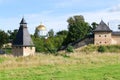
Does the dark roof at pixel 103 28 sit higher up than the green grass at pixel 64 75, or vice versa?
the dark roof at pixel 103 28

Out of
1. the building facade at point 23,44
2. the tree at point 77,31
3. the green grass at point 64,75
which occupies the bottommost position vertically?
the green grass at point 64,75

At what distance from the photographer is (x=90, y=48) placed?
4944 centimetres

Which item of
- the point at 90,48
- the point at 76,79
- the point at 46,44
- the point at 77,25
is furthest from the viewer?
the point at 77,25

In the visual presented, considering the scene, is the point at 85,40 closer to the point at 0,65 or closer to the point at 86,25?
the point at 86,25

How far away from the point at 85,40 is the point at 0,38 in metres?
24.3

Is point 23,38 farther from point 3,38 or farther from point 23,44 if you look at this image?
point 3,38

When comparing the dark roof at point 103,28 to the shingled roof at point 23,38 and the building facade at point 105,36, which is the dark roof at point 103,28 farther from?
the shingled roof at point 23,38

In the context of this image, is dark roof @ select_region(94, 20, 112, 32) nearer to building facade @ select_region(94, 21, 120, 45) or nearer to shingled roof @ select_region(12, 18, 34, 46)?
building facade @ select_region(94, 21, 120, 45)

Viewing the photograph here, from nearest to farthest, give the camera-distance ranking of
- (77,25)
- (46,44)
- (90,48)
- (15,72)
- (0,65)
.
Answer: (15,72) < (0,65) < (90,48) < (46,44) < (77,25)

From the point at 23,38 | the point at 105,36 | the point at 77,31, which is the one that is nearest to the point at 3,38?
the point at 77,31

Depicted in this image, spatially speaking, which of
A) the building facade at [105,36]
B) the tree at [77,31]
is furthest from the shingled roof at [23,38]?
the tree at [77,31]

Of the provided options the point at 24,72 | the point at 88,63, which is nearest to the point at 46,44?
the point at 88,63

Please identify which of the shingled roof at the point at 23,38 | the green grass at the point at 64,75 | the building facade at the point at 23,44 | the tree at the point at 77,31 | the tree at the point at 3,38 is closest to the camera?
the green grass at the point at 64,75

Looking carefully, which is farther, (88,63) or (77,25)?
(77,25)
